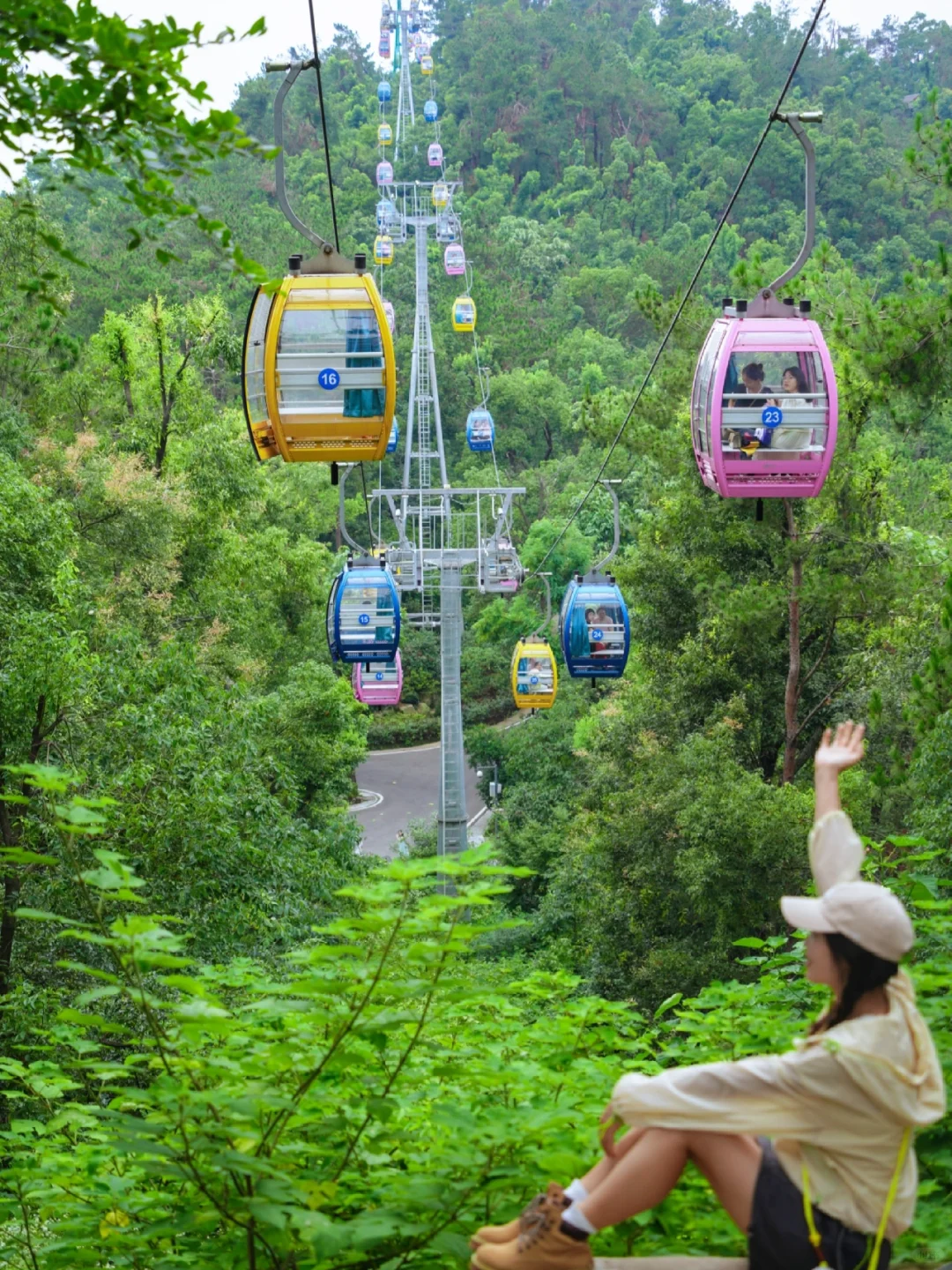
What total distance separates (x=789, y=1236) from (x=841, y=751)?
87cm

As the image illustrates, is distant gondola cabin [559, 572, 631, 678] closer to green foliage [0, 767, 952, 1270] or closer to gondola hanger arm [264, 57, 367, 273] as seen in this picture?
gondola hanger arm [264, 57, 367, 273]

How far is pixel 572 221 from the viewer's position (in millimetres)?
64750

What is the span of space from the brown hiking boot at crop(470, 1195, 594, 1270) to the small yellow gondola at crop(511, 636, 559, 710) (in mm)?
16137

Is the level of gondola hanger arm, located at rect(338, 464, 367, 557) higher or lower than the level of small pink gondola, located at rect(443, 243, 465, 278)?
lower

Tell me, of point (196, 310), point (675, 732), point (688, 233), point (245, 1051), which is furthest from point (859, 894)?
point (688, 233)

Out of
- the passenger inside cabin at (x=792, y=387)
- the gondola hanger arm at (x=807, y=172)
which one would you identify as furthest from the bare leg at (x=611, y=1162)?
the passenger inside cabin at (x=792, y=387)

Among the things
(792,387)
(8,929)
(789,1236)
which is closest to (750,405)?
(792,387)

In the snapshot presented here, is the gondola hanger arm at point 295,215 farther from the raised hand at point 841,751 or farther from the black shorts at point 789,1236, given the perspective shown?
the black shorts at point 789,1236

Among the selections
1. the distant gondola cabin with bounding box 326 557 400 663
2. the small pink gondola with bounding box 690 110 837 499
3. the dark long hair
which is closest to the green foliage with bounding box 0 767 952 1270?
the dark long hair

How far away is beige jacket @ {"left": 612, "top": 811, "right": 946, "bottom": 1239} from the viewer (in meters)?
2.29

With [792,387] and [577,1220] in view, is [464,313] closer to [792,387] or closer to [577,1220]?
[792,387]

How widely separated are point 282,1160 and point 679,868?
10122 mm

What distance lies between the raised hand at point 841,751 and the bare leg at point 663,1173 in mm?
692

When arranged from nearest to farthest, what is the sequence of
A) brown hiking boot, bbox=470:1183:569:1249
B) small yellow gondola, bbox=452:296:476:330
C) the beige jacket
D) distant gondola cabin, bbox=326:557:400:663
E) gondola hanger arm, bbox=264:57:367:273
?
the beige jacket
brown hiking boot, bbox=470:1183:569:1249
gondola hanger arm, bbox=264:57:367:273
distant gondola cabin, bbox=326:557:400:663
small yellow gondola, bbox=452:296:476:330
